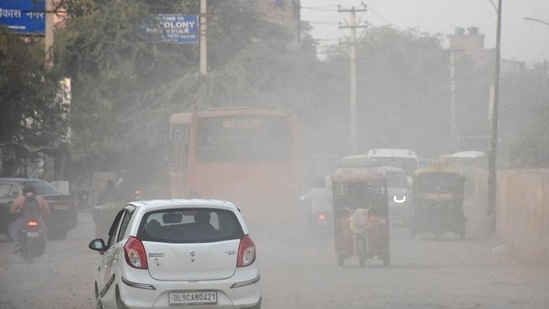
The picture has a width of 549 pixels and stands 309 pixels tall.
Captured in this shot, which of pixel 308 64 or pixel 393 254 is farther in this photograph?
pixel 308 64

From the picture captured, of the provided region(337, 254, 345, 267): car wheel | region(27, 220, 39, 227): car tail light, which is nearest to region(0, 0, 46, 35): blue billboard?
region(27, 220, 39, 227): car tail light

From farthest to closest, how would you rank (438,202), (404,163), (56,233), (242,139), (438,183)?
1. (404,163)
2. (438,183)
3. (56,233)
4. (438,202)
5. (242,139)

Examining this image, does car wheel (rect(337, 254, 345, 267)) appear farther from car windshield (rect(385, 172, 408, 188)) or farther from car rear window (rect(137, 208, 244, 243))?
car windshield (rect(385, 172, 408, 188))

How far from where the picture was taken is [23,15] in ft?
139

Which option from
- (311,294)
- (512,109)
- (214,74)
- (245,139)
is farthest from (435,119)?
(311,294)

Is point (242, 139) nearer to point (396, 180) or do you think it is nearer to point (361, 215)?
point (396, 180)

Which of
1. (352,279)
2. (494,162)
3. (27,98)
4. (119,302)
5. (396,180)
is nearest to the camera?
(119,302)

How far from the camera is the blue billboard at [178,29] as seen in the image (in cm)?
4581

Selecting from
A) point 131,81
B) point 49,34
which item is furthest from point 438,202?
point 131,81

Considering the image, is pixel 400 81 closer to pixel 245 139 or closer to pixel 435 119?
pixel 435 119

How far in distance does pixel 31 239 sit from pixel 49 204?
729 centimetres

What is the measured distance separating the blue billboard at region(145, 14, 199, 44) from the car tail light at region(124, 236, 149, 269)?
32.5 meters

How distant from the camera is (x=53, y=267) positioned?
24.4 metres

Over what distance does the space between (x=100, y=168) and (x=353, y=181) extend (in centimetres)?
3449
